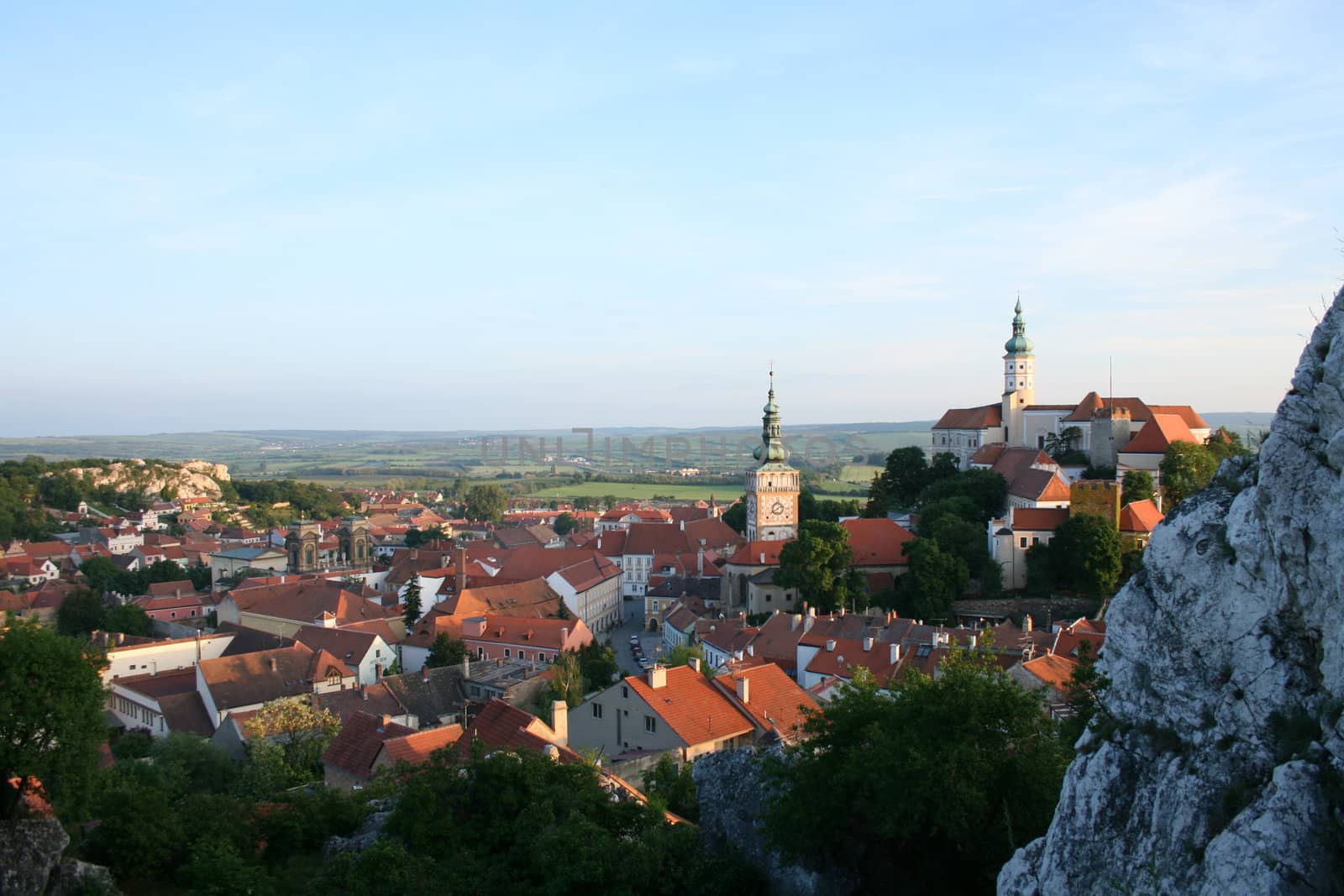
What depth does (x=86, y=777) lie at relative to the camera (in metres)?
19.6

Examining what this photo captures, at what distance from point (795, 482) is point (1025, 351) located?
665 inches

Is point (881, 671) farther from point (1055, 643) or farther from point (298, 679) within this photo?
point (298, 679)

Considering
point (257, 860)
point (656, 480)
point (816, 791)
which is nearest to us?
point (816, 791)

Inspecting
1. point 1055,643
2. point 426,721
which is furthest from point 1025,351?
point 426,721

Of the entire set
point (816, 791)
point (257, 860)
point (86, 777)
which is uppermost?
point (816, 791)

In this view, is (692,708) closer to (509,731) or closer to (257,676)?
(509,731)

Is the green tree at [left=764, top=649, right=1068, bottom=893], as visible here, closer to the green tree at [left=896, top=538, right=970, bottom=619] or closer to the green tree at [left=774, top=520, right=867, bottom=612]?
the green tree at [left=896, top=538, right=970, bottom=619]

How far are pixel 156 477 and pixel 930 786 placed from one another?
132 meters

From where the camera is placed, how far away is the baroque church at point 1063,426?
5100cm

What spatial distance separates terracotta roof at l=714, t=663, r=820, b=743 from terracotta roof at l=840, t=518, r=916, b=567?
19292 millimetres

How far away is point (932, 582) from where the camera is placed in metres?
45.0

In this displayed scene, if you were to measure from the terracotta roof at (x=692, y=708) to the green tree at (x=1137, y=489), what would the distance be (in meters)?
27.6

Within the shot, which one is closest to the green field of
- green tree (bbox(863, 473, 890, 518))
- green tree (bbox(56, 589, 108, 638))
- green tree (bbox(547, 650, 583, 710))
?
green tree (bbox(863, 473, 890, 518))

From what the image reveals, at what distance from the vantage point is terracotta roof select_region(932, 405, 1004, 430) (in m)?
65.6
